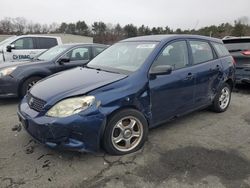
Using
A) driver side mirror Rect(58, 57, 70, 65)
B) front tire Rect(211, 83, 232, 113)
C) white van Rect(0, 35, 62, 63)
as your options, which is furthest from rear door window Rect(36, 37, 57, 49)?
front tire Rect(211, 83, 232, 113)

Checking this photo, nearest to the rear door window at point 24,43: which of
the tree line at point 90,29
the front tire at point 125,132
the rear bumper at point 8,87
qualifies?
the rear bumper at point 8,87

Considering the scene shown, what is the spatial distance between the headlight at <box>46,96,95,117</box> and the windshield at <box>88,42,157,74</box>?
2.83 feet

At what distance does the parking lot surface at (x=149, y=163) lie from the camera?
9.39ft

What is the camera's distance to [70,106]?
3035 mm

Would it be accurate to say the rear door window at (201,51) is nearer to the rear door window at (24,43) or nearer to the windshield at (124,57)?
the windshield at (124,57)

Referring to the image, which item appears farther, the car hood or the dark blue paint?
the dark blue paint

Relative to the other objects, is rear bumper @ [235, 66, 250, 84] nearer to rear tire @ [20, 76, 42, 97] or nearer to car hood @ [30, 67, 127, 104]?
car hood @ [30, 67, 127, 104]

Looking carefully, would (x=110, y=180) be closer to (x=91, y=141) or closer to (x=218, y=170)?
(x=91, y=141)

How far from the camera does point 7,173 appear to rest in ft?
9.89

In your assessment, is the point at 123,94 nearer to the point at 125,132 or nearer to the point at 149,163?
the point at 125,132

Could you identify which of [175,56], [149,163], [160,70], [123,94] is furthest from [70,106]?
[175,56]

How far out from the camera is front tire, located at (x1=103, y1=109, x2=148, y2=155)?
3.24 metres

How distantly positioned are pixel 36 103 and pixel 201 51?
313cm

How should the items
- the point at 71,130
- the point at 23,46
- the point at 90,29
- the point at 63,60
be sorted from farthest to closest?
1. the point at 90,29
2. the point at 23,46
3. the point at 63,60
4. the point at 71,130
